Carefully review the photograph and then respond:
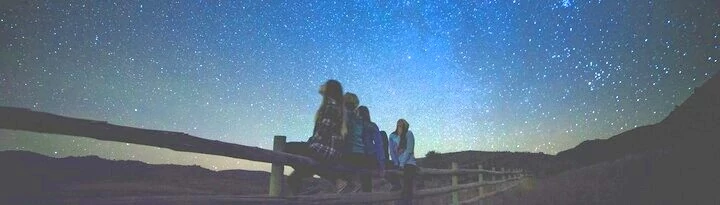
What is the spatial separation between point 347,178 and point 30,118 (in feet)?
10.2

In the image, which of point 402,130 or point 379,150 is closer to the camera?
point 379,150

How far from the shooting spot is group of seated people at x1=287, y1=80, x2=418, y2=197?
151 inches

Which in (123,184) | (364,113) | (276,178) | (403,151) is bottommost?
(276,178)

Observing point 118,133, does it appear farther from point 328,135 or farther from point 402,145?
point 402,145

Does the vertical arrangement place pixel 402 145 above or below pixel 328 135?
above

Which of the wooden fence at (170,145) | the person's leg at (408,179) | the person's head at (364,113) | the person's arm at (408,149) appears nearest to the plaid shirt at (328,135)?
the wooden fence at (170,145)

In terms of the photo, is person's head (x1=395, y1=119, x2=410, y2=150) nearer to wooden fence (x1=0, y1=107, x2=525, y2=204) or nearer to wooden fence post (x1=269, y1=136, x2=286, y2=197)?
wooden fence (x1=0, y1=107, x2=525, y2=204)

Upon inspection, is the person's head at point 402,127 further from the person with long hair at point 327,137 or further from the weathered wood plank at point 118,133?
the weathered wood plank at point 118,133

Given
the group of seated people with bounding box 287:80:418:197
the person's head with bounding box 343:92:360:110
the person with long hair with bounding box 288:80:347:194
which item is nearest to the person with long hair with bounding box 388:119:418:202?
the group of seated people with bounding box 287:80:418:197

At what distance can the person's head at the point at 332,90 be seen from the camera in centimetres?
419

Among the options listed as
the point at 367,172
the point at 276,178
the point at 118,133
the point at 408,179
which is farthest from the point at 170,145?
the point at 408,179

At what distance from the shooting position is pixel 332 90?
13.8 feet

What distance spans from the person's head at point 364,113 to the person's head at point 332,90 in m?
0.67

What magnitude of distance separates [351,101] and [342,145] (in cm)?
72
